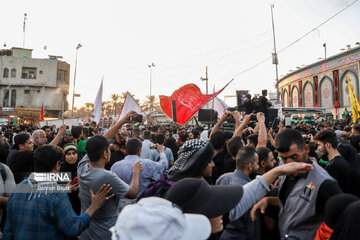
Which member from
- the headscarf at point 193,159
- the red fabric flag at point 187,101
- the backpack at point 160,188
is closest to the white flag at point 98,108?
the red fabric flag at point 187,101

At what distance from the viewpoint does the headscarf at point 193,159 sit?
1.89 m

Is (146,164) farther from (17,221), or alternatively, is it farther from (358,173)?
(358,173)

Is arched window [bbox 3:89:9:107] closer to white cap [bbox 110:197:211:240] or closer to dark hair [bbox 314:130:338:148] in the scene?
dark hair [bbox 314:130:338:148]

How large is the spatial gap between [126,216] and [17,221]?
5.65 feet

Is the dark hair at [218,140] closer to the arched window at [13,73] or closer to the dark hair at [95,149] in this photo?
the dark hair at [95,149]

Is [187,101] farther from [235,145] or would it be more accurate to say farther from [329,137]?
[329,137]

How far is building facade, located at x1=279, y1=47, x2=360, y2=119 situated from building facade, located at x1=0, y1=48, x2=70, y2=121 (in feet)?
128

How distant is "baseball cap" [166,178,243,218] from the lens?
49.7 inches

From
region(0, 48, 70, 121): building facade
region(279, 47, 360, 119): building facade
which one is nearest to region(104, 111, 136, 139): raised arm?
region(279, 47, 360, 119): building facade

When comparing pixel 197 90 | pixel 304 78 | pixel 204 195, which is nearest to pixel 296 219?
pixel 204 195

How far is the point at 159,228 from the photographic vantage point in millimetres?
894

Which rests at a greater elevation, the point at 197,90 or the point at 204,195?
the point at 197,90

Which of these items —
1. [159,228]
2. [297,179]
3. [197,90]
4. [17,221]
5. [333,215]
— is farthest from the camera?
[197,90]

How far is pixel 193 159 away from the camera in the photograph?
6.24 feet
